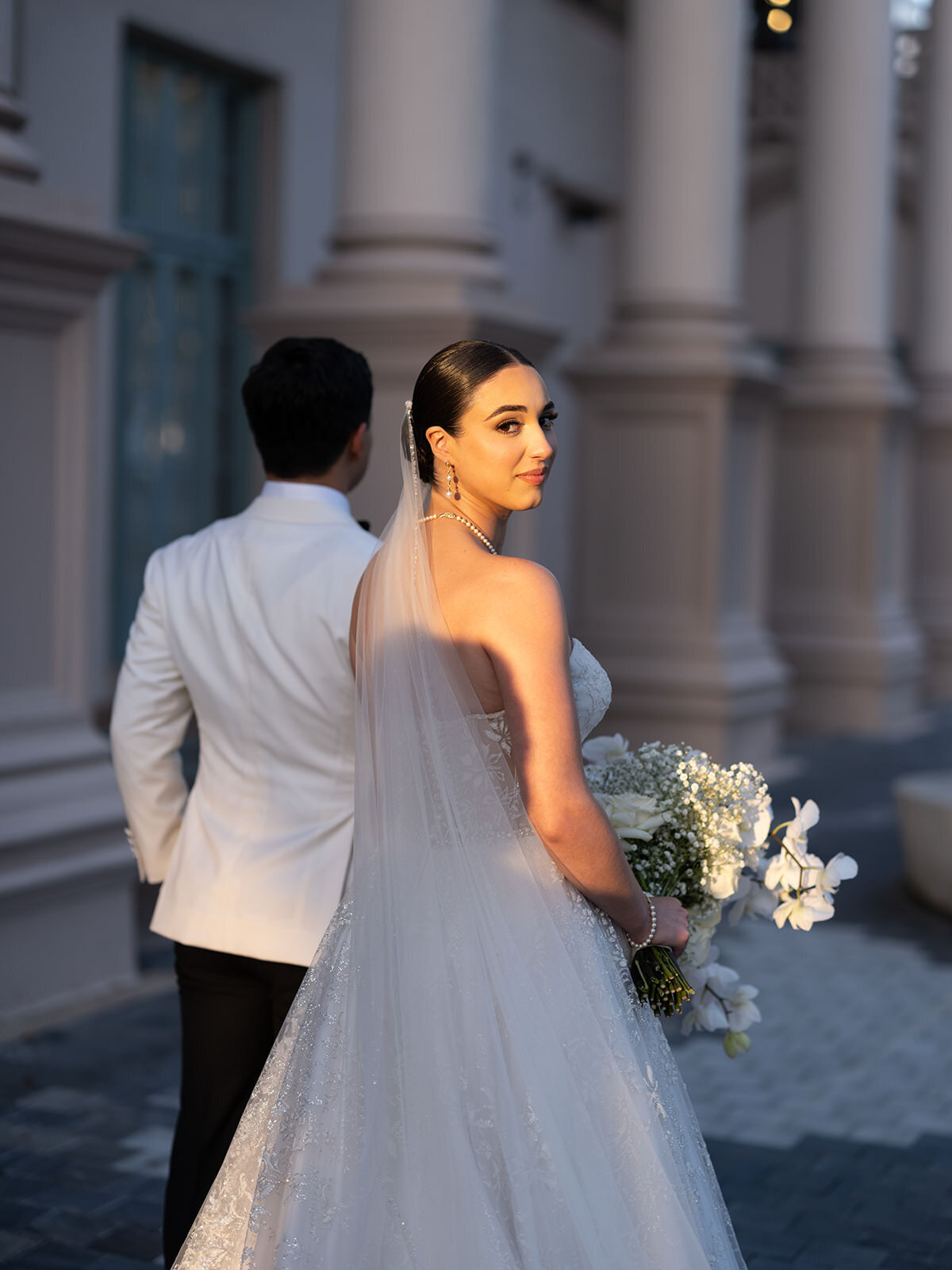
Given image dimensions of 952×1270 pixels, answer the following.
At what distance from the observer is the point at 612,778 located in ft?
9.22

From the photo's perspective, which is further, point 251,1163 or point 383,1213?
point 251,1163

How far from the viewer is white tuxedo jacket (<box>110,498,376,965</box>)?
2.94m

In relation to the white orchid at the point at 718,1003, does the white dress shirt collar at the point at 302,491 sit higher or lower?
higher

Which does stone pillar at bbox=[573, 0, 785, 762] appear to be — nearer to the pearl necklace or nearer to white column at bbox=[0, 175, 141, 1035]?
white column at bbox=[0, 175, 141, 1035]

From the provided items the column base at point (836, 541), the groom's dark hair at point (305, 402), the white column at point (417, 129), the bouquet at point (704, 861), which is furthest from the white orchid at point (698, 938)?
the column base at point (836, 541)

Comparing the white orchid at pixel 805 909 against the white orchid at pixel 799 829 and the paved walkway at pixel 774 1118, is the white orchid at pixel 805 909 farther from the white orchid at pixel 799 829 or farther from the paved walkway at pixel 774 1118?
Result: the paved walkway at pixel 774 1118

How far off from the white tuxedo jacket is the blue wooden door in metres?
6.71

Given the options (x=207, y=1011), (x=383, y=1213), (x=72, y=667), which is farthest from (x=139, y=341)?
(x=383, y=1213)

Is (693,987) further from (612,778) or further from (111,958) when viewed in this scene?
(111,958)

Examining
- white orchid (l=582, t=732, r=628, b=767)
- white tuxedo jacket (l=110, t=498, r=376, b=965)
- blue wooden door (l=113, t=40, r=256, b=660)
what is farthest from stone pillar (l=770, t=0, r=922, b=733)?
white tuxedo jacket (l=110, t=498, r=376, b=965)

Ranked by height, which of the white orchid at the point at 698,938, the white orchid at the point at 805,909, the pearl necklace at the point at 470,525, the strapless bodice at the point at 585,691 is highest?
the pearl necklace at the point at 470,525

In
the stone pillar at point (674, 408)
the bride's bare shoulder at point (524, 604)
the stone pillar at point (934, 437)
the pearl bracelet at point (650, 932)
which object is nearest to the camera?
the bride's bare shoulder at point (524, 604)

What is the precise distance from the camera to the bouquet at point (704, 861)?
2688 millimetres

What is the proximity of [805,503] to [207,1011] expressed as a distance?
10183mm
